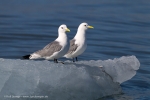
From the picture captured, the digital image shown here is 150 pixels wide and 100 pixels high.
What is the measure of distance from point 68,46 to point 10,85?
1603mm

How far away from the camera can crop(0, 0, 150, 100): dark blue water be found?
13.7 metres

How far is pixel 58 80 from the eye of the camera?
9031mm

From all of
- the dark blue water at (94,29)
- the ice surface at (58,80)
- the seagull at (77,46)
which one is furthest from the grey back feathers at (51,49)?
the dark blue water at (94,29)

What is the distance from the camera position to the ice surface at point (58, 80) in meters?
8.73

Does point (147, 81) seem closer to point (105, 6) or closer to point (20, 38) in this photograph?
point (20, 38)

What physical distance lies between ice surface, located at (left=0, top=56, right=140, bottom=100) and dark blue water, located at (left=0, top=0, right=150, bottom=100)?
1.10ft

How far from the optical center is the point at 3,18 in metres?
18.8

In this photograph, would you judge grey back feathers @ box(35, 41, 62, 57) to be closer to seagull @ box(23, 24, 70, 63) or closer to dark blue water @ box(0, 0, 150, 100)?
seagull @ box(23, 24, 70, 63)

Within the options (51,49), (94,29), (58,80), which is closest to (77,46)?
(51,49)

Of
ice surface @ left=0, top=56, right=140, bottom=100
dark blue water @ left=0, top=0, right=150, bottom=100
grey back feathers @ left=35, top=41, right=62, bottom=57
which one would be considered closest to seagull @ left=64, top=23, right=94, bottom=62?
ice surface @ left=0, top=56, right=140, bottom=100

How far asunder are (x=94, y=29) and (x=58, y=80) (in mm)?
8679

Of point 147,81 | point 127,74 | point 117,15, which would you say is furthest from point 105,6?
point 127,74

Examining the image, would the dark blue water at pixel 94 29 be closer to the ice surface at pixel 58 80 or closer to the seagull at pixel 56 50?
the ice surface at pixel 58 80

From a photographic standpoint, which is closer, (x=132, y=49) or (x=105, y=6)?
(x=132, y=49)
